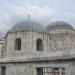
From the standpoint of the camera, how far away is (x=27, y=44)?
2228cm

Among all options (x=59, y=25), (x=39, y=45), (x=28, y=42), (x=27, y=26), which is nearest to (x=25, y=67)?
(x=28, y=42)

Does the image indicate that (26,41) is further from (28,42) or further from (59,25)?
(59,25)

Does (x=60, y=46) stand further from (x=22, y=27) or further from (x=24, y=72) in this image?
(x=24, y=72)

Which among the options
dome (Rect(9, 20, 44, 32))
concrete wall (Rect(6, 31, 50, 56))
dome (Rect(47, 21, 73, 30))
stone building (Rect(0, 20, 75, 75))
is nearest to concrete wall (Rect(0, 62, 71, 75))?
stone building (Rect(0, 20, 75, 75))

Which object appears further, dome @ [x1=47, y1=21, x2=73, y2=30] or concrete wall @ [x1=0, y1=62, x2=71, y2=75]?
dome @ [x1=47, y1=21, x2=73, y2=30]

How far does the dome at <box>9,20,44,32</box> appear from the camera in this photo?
75.2 feet

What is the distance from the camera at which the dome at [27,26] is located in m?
22.9

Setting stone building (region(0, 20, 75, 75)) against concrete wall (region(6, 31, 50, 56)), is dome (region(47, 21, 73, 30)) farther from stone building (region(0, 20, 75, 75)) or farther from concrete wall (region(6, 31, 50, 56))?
concrete wall (region(6, 31, 50, 56))

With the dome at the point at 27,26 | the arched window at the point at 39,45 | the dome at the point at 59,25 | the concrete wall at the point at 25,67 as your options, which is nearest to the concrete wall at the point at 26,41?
the arched window at the point at 39,45

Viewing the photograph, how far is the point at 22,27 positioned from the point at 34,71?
10.0m

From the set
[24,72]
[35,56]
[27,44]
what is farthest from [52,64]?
[27,44]

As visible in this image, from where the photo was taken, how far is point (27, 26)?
23.2m

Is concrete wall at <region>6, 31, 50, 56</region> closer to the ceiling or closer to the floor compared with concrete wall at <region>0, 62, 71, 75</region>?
closer to the ceiling

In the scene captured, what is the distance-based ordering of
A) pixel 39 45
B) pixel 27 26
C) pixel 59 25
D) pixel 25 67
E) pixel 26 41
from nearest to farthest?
1. pixel 25 67
2. pixel 26 41
3. pixel 27 26
4. pixel 39 45
5. pixel 59 25
